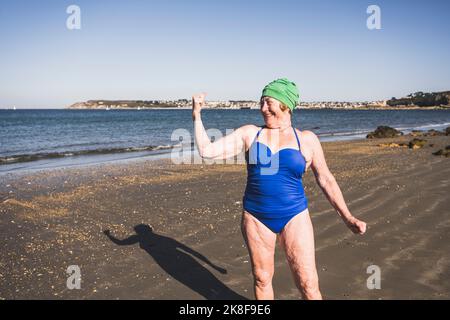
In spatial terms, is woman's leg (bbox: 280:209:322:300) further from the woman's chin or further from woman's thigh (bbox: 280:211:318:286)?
the woman's chin

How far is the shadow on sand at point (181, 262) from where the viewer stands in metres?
4.71

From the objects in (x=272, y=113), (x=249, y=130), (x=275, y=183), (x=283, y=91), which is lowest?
(x=275, y=183)

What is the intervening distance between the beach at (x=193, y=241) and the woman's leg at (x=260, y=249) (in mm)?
1185

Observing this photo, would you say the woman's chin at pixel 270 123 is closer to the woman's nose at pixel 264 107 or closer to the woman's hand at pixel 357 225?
the woman's nose at pixel 264 107

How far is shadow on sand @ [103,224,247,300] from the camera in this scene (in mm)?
4711

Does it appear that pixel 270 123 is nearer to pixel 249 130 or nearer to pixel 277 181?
pixel 249 130

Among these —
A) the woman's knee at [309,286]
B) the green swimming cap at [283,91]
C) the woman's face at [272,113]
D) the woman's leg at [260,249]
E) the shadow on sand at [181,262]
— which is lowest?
the shadow on sand at [181,262]

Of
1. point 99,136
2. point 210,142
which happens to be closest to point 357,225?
point 210,142

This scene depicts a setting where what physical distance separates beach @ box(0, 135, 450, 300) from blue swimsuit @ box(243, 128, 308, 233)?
168cm

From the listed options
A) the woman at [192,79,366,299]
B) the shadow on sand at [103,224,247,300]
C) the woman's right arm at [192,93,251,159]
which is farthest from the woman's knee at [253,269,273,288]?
the shadow on sand at [103,224,247,300]

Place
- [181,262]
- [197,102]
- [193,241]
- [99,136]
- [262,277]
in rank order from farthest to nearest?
[99,136] → [193,241] → [181,262] → [262,277] → [197,102]

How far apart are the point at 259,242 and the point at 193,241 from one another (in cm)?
328

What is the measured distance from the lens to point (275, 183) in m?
3.10

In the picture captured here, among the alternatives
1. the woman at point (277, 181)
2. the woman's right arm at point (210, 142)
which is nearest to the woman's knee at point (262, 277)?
the woman at point (277, 181)
